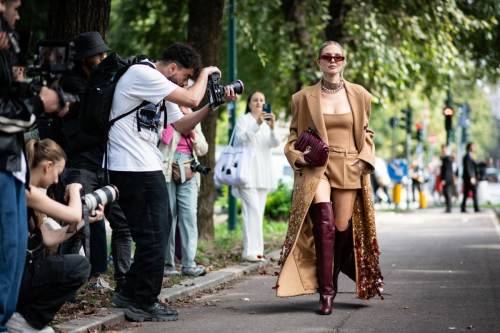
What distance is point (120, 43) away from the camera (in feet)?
69.8

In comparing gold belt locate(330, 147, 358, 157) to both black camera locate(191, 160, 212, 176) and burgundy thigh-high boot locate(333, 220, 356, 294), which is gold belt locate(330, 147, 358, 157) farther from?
black camera locate(191, 160, 212, 176)

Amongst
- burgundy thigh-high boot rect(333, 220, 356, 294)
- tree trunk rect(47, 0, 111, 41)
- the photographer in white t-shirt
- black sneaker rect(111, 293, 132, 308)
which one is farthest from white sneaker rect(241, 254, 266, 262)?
the photographer in white t-shirt

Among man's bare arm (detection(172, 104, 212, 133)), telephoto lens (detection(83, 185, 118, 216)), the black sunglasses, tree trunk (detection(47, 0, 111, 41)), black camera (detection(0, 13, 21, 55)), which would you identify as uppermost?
tree trunk (detection(47, 0, 111, 41))

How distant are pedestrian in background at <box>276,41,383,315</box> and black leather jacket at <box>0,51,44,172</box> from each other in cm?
281

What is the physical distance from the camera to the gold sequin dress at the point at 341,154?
675 cm

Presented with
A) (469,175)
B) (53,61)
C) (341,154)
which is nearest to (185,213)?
(341,154)

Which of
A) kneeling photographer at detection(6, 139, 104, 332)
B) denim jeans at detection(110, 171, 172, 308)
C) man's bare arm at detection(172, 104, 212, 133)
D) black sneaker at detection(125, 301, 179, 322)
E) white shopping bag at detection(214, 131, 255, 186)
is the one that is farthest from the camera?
white shopping bag at detection(214, 131, 255, 186)

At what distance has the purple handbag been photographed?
6602mm

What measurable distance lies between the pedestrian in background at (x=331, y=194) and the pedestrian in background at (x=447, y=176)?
18604 millimetres

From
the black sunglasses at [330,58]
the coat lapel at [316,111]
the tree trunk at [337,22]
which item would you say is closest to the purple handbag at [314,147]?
the coat lapel at [316,111]

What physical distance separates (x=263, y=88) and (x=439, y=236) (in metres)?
8.88

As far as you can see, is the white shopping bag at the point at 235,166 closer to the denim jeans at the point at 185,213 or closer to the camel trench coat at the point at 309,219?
the denim jeans at the point at 185,213

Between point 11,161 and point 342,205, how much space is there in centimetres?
323

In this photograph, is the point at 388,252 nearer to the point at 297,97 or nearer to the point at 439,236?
the point at 439,236
